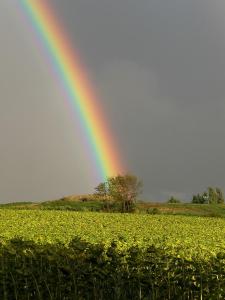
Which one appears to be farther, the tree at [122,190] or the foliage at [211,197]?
the foliage at [211,197]

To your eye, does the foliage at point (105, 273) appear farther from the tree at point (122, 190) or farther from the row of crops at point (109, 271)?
the tree at point (122, 190)

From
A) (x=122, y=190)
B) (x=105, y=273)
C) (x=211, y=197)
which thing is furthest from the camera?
(x=211, y=197)

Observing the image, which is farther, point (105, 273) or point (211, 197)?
point (211, 197)

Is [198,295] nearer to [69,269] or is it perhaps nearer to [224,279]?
[224,279]

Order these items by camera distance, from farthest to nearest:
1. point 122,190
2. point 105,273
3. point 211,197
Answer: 1. point 211,197
2. point 122,190
3. point 105,273

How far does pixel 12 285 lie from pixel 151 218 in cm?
4000

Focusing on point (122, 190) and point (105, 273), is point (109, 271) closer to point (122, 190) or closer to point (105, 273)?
point (105, 273)

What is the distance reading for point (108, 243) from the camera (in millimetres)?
11938

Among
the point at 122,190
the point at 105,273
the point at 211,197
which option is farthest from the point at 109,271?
the point at 211,197

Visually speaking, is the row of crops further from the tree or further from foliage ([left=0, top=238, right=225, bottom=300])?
the tree

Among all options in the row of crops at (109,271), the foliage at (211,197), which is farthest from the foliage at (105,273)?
the foliage at (211,197)

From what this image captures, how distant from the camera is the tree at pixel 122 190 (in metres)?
74.6

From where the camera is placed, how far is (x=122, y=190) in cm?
7525

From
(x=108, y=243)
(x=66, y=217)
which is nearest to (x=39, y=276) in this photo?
(x=108, y=243)
